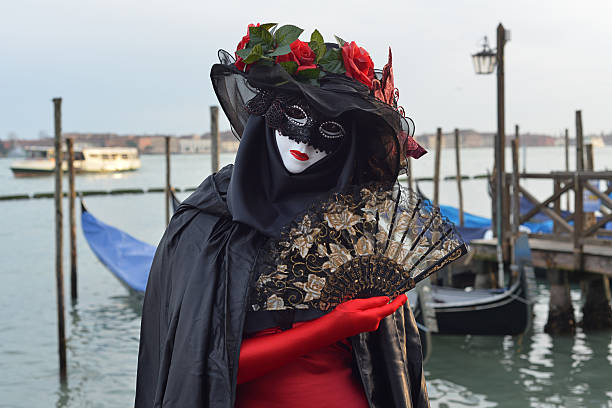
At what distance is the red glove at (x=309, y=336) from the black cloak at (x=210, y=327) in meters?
0.03

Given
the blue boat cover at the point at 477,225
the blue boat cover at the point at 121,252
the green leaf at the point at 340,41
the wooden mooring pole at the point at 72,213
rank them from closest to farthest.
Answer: the green leaf at the point at 340,41 < the blue boat cover at the point at 121,252 < the wooden mooring pole at the point at 72,213 < the blue boat cover at the point at 477,225

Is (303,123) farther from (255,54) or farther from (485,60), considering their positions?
(485,60)

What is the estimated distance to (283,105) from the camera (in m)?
1.28

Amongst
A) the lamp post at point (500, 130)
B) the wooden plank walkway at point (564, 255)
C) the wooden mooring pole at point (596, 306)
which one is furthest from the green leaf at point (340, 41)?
the wooden mooring pole at point (596, 306)

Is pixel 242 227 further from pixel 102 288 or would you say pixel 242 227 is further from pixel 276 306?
pixel 102 288

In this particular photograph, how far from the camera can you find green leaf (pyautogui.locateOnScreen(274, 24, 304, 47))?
131cm

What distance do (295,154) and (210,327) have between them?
320 mm

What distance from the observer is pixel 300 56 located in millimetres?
1300

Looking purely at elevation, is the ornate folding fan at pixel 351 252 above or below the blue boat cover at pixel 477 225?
above

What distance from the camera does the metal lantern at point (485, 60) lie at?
706 cm

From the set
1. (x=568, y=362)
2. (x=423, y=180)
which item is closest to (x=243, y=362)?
(x=568, y=362)

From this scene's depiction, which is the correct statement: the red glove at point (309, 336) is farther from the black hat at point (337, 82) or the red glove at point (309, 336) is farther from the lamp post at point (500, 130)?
the lamp post at point (500, 130)

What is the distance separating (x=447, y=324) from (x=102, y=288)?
550cm

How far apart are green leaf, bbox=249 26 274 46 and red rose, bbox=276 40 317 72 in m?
0.04
